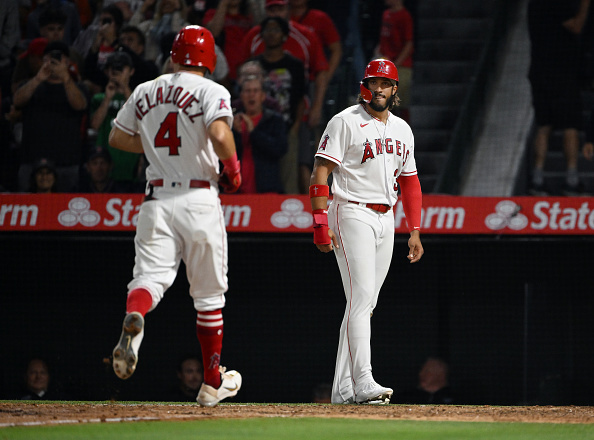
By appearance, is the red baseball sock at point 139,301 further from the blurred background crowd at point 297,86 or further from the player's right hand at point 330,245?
the blurred background crowd at point 297,86

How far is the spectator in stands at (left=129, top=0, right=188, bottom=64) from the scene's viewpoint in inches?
322

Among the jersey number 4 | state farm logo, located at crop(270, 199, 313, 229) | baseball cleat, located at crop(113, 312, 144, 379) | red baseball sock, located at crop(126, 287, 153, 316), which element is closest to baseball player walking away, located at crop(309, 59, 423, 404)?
the jersey number 4

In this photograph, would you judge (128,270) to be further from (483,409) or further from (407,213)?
(483,409)

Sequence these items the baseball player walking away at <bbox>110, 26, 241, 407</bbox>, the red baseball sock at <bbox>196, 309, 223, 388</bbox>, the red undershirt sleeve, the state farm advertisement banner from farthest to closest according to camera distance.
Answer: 1. the state farm advertisement banner
2. the red undershirt sleeve
3. the red baseball sock at <bbox>196, 309, 223, 388</bbox>
4. the baseball player walking away at <bbox>110, 26, 241, 407</bbox>

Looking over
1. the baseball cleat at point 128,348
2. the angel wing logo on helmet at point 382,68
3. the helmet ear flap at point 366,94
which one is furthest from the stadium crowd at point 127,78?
the baseball cleat at point 128,348

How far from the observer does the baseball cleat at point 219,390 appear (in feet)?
12.8

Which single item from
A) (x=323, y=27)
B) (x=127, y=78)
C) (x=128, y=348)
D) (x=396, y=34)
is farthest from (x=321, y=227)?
(x=396, y=34)

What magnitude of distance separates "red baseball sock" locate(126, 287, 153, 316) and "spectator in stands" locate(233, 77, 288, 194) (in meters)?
3.82

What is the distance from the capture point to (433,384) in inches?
296

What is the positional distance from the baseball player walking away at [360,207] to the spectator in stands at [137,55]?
3.57 meters

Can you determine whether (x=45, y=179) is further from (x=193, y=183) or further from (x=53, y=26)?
(x=193, y=183)

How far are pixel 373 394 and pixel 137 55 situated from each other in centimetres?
458

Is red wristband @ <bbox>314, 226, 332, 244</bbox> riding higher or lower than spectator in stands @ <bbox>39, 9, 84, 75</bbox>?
lower

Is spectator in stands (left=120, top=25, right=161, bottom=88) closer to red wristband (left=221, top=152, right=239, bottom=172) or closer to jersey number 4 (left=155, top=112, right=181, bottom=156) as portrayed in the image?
jersey number 4 (left=155, top=112, right=181, bottom=156)
